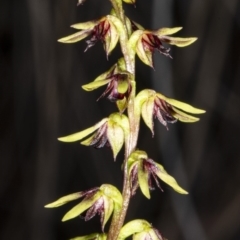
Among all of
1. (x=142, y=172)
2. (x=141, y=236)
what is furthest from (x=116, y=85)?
(x=141, y=236)

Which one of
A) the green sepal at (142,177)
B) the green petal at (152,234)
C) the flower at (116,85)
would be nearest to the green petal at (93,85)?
the flower at (116,85)

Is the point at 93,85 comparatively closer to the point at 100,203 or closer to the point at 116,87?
the point at 116,87

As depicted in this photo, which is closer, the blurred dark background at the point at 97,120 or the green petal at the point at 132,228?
the green petal at the point at 132,228

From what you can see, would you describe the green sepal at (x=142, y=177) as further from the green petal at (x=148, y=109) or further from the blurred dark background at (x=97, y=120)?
the blurred dark background at (x=97, y=120)

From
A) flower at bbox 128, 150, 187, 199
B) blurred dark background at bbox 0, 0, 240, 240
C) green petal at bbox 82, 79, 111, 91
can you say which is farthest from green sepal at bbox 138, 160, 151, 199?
blurred dark background at bbox 0, 0, 240, 240

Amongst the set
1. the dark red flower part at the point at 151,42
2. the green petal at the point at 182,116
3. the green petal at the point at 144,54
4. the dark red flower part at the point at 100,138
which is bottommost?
the dark red flower part at the point at 100,138
